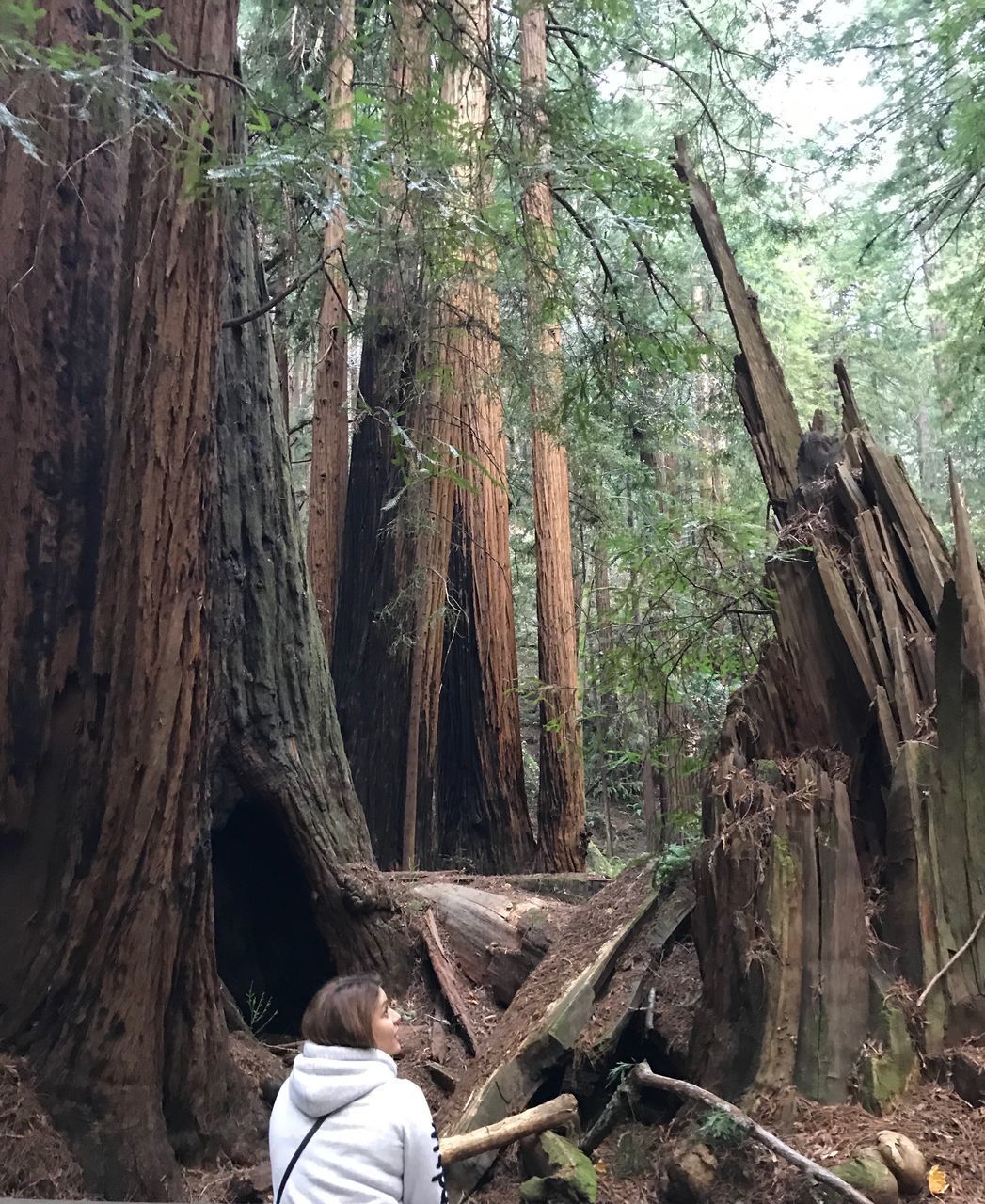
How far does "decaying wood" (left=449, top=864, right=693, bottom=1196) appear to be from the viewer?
426cm

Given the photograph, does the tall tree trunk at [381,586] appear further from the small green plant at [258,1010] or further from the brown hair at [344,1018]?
the brown hair at [344,1018]

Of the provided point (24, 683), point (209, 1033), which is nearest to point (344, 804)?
point (209, 1033)

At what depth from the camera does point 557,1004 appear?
185 inches

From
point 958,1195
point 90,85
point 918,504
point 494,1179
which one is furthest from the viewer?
point 918,504

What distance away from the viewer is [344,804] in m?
6.17

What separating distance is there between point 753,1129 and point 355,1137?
66.2 inches

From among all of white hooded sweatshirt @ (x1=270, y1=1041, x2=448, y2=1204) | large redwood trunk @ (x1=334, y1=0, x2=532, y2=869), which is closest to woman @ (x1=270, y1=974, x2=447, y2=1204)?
white hooded sweatshirt @ (x1=270, y1=1041, x2=448, y2=1204)

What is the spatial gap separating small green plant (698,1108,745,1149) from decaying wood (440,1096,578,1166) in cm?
61

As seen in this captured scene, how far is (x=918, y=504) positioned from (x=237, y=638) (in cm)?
405

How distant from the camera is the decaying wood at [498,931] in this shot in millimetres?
6004

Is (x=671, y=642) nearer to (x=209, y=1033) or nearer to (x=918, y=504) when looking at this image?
(x=918, y=504)

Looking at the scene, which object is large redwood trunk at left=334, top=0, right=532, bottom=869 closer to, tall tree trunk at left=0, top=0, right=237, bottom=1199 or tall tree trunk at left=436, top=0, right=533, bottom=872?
tall tree trunk at left=436, top=0, right=533, bottom=872

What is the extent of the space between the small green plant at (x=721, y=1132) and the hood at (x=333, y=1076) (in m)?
1.57

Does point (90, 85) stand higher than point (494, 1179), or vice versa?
point (90, 85)
